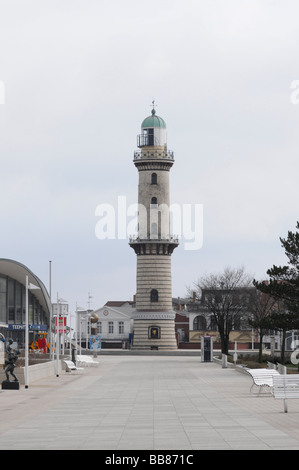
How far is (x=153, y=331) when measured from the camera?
10606cm

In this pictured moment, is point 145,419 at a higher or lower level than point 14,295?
lower

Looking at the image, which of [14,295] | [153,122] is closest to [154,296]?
[153,122]

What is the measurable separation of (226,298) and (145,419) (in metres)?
69.8

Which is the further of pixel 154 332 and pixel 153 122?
pixel 153 122

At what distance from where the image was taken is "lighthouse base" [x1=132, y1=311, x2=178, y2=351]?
10556cm

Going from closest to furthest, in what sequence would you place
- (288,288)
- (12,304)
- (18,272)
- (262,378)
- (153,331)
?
(262,378) → (288,288) → (18,272) → (12,304) → (153,331)

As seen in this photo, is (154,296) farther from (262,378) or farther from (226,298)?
(262,378)

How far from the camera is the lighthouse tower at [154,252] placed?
342ft

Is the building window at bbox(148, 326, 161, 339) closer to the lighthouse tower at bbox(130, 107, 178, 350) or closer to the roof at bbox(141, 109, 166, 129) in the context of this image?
the lighthouse tower at bbox(130, 107, 178, 350)

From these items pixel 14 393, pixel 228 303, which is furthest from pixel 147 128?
pixel 14 393

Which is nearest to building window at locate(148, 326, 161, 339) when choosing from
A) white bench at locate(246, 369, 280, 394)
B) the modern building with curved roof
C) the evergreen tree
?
the modern building with curved roof

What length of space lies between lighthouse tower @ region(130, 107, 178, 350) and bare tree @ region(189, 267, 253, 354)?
4942 millimetres
